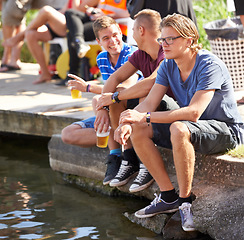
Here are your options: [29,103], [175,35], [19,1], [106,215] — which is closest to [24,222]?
[106,215]

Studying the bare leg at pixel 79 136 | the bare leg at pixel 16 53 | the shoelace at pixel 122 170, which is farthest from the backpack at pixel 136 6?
the bare leg at pixel 16 53

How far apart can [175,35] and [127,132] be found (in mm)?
632

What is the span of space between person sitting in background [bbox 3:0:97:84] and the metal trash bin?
6.41ft

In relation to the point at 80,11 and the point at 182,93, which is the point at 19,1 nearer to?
the point at 80,11

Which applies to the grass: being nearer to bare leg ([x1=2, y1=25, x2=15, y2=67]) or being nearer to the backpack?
the backpack

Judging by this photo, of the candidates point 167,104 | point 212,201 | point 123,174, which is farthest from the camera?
point 123,174

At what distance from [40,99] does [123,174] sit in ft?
7.19

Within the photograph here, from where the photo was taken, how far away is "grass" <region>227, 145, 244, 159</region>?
3.34 metres

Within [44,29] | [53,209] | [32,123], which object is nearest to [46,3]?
[44,29]

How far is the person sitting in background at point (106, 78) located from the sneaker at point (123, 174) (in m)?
0.07

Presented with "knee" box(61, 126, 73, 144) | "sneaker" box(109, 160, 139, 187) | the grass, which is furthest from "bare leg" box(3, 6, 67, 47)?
the grass

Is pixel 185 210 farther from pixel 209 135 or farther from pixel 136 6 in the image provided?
pixel 136 6

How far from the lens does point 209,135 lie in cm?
322

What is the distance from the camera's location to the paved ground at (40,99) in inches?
203
